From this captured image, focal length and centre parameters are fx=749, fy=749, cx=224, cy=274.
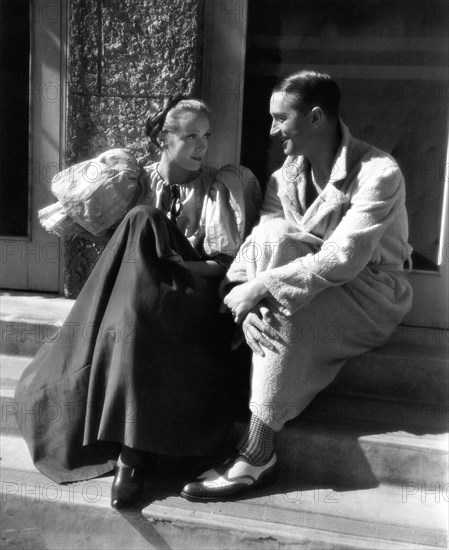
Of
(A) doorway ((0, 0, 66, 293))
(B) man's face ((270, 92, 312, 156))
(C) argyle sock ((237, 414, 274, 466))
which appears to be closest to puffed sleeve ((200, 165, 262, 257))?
(B) man's face ((270, 92, 312, 156))

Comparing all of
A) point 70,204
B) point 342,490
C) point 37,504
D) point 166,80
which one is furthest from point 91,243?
point 342,490

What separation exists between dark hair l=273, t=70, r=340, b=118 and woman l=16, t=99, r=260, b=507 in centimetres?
38

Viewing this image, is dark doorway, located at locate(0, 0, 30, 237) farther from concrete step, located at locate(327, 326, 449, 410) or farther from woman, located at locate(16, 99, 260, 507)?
concrete step, located at locate(327, 326, 449, 410)

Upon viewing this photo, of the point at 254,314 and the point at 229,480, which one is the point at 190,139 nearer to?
the point at 254,314

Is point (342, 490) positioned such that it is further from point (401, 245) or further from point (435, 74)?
point (435, 74)

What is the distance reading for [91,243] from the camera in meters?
3.67

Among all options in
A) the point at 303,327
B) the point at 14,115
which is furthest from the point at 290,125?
the point at 14,115

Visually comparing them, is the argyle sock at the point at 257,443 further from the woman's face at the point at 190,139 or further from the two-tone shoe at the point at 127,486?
the woman's face at the point at 190,139

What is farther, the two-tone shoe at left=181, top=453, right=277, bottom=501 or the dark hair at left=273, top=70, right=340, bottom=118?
the dark hair at left=273, top=70, right=340, bottom=118

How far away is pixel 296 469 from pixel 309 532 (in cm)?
39

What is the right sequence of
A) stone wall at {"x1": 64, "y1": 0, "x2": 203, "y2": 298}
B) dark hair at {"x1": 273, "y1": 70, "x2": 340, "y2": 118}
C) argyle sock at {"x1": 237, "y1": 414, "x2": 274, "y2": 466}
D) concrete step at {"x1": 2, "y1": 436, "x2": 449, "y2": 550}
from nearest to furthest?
1. concrete step at {"x1": 2, "y1": 436, "x2": 449, "y2": 550}
2. argyle sock at {"x1": 237, "y1": 414, "x2": 274, "y2": 466}
3. dark hair at {"x1": 273, "y1": 70, "x2": 340, "y2": 118}
4. stone wall at {"x1": 64, "y1": 0, "x2": 203, "y2": 298}

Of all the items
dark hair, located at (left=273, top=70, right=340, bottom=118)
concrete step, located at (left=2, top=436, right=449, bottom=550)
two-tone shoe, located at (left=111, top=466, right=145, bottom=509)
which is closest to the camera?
concrete step, located at (left=2, top=436, right=449, bottom=550)

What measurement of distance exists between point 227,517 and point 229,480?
145 mm

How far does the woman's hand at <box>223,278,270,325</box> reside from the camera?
2.68 m
